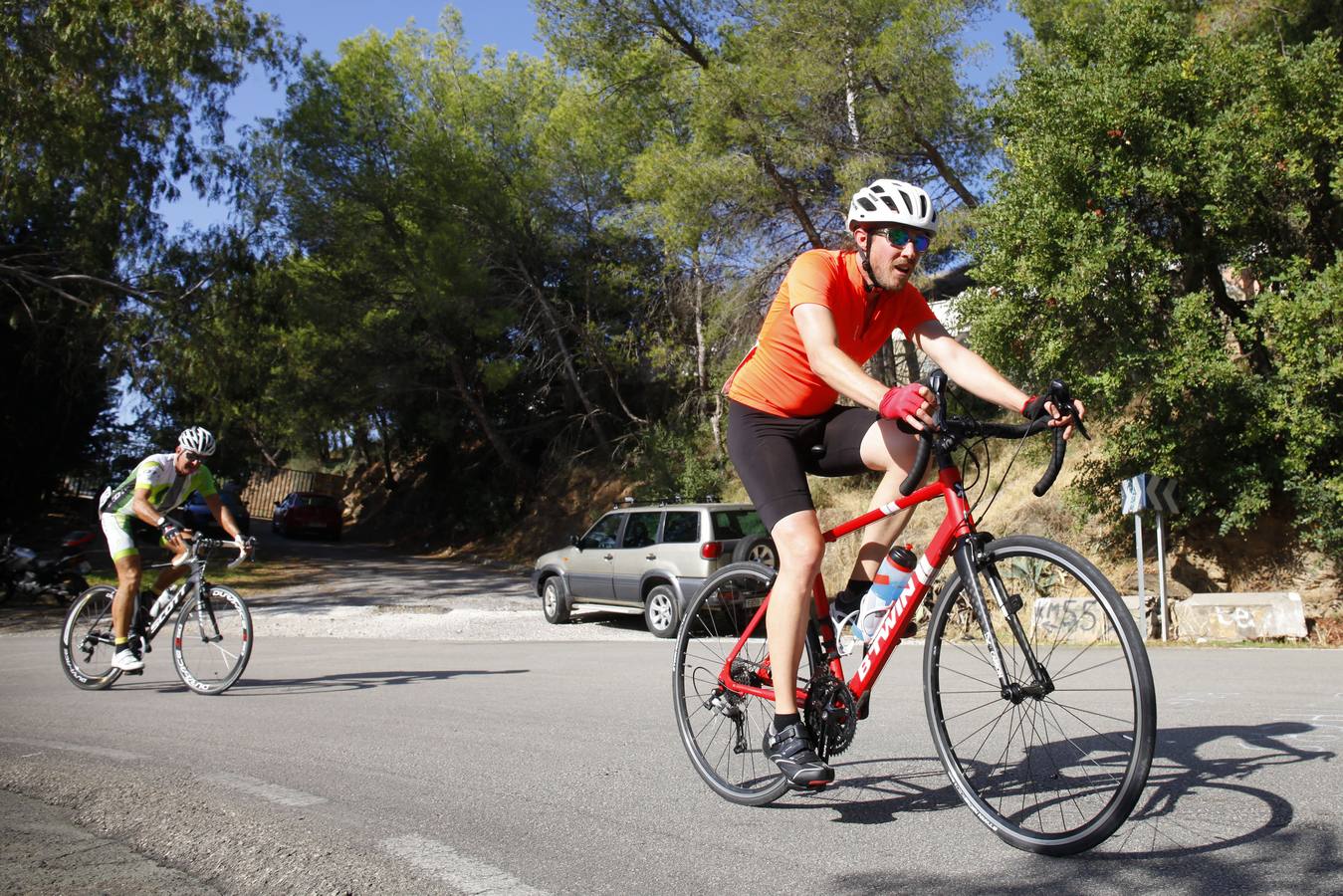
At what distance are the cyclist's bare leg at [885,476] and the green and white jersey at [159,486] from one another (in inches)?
215

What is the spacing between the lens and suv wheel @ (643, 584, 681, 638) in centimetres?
1369

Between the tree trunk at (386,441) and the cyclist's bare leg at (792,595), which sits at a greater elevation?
the tree trunk at (386,441)

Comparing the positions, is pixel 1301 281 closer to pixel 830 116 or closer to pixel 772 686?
pixel 830 116

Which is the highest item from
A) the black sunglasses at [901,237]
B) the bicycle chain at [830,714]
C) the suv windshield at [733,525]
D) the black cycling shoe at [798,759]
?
the black sunglasses at [901,237]

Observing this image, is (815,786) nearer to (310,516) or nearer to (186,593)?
(186,593)

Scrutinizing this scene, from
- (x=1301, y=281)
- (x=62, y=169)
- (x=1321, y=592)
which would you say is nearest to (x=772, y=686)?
(x=1301, y=281)

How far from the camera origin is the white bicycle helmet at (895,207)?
11.6 feet

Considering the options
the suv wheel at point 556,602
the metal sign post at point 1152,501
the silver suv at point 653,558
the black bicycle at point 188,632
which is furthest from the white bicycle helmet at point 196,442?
the metal sign post at point 1152,501

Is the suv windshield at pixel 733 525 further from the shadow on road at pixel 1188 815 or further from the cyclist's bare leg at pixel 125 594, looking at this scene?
the shadow on road at pixel 1188 815

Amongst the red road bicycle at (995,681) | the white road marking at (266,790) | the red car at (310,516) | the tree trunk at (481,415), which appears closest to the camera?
the red road bicycle at (995,681)

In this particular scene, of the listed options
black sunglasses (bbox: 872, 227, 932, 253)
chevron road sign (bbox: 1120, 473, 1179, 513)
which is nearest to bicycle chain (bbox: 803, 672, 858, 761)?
black sunglasses (bbox: 872, 227, 932, 253)

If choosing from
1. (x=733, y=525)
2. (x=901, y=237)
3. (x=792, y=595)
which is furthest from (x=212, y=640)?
(x=733, y=525)

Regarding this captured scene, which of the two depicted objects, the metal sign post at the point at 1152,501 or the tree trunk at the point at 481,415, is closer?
the metal sign post at the point at 1152,501

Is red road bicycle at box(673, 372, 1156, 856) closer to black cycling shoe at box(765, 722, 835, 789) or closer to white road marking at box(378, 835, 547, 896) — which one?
black cycling shoe at box(765, 722, 835, 789)
